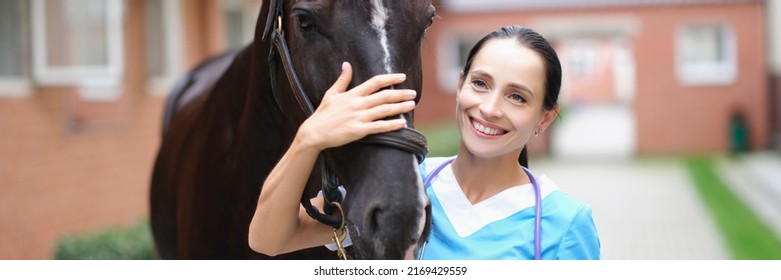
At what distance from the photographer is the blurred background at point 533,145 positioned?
5.04 m

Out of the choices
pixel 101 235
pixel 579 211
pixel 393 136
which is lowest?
pixel 101 235

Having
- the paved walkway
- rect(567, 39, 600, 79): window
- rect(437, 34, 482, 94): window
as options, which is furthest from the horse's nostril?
rect(567, 39, 600, 79): window

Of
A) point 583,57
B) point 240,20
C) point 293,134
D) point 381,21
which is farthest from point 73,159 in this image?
point 583,57

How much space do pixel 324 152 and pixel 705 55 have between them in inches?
632

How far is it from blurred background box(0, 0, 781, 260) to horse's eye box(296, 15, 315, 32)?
1.19 ft

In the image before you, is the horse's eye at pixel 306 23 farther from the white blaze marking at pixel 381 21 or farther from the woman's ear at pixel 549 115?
the woman's ear at pixel 549 115

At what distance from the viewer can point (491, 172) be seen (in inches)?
64.2

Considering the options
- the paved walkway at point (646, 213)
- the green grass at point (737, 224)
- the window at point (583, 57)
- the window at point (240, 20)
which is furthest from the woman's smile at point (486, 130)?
the window at point (583, 57)

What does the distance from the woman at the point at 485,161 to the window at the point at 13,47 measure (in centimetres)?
377

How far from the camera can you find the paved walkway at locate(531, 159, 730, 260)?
5602 millimetres

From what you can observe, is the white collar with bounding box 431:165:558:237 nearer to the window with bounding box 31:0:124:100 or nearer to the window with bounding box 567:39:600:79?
the window with bounding box 31:0:124:100
